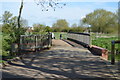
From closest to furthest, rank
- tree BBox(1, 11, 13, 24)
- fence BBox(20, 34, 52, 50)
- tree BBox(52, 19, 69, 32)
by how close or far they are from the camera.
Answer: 1. fence BBox(20, 34, 52, 50)
2. tree BBox(1, 11, 13, 24)
3. tree BBox(52, 19, 69, 32)

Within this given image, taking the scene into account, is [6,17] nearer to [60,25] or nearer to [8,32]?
[8,32]

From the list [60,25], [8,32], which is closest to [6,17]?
[8,32]

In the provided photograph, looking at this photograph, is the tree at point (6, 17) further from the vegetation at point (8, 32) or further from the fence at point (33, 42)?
the fence at point (33, 42)

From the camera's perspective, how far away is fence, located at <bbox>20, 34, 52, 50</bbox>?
1257 cm

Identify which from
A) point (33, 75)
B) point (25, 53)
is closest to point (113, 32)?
point (33, 75)

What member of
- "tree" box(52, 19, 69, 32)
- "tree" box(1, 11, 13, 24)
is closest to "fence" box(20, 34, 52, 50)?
"tree" box(1, 11, 13, 24)

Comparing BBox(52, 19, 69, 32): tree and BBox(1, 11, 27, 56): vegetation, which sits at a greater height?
BBox(52, 19, 69, 32): tree

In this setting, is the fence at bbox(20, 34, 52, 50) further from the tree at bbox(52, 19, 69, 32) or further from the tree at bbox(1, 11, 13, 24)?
the tree at bbox(52, 19, 69, 32)

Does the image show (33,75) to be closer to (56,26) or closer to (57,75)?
(57,75)

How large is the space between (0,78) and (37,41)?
27.1ft

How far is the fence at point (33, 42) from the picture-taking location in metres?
12.6

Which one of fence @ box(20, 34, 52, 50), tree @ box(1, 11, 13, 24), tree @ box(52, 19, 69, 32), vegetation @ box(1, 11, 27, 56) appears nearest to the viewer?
vegetation @ box(1, 11, 27, 56)

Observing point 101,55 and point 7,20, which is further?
point 7,20

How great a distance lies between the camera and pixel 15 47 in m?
11.5
